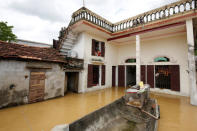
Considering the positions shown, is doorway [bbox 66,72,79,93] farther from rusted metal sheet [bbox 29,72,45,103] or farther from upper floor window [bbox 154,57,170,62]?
upper floor window [bbox 154,57,170,62]

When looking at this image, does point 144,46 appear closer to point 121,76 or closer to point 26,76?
point 121,76

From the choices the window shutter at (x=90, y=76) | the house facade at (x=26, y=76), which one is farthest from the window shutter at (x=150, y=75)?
the house facade at (x=26, y=76)

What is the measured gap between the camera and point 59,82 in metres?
6.38

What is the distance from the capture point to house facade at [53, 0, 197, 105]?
20.4 ft

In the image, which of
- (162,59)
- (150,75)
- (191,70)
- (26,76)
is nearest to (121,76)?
(150,75)

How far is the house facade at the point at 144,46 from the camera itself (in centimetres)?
623

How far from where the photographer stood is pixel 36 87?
17.5ft

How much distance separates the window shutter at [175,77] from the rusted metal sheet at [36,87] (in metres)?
9.74

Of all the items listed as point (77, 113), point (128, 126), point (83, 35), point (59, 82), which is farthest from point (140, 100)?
point (83, 35)

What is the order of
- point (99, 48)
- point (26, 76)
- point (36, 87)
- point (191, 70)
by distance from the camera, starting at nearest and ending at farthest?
point (26, 76), point (36, 87), point (191, 70), point (99, 48)

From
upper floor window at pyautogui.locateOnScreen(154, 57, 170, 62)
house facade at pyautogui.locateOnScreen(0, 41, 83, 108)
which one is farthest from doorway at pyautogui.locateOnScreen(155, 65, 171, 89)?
house facade at pyautogui.locateOnScreen(0, 41, 83, 108)

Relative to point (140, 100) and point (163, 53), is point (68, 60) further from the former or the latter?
point (163, 53)

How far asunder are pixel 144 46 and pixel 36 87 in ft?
31.9

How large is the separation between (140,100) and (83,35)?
6420 mm
